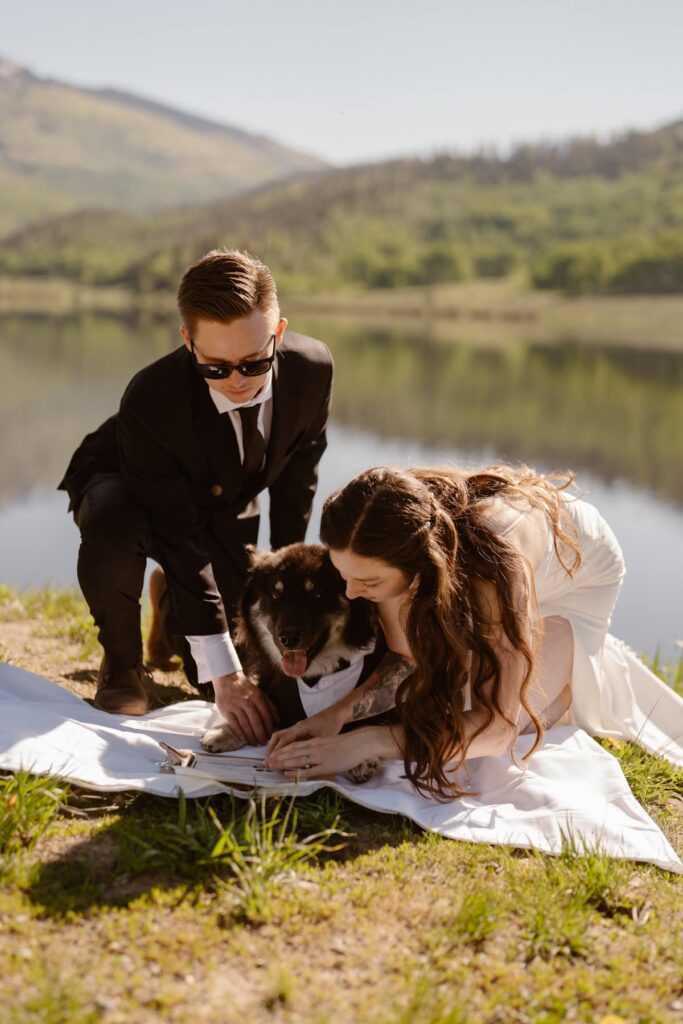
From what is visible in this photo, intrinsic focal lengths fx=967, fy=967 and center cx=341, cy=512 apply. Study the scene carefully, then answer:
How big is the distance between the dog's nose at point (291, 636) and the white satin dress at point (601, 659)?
1.06 meters

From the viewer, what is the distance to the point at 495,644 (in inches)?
146

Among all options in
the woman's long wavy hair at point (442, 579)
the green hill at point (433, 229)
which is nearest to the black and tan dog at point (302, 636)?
the woman's long wavy hair at point (442, 579)

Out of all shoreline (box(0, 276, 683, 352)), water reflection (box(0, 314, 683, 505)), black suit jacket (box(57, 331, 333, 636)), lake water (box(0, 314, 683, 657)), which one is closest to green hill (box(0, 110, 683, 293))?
shoreline (box(0, 276, 683, 352))

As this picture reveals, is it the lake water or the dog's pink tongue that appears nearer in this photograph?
the dog's pink tongue

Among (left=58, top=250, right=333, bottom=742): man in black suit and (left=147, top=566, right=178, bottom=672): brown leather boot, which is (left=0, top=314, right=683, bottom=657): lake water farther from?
(left=147, top=566, right=178, bottom=672): brown leather boot

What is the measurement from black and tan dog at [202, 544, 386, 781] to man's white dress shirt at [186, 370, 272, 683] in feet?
0.34

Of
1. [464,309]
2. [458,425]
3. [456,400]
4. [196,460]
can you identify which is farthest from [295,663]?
[464,309]

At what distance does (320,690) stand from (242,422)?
143cm

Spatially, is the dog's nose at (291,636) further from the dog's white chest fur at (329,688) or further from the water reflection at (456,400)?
the water reflection at (456,400)

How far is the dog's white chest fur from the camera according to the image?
13.6 ft

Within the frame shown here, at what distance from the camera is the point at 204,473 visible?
16.1ft

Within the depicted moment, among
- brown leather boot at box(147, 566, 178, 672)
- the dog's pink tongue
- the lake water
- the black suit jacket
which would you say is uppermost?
the black suit jacket

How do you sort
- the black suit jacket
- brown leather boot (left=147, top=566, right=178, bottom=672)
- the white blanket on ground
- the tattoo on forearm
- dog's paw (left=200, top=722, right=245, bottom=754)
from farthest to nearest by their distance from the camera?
brown leather boot (left=147, top=566, right=178, bottom=672)
the black suit jacket
dog's paw (left=200, top=722, right=245, bottom=754)
the tattoo on forearm
the white blanket on ground

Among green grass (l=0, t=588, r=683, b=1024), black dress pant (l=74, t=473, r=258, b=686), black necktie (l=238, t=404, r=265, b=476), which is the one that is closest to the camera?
green grass (l=0, t=588, r=683, b=1024)
